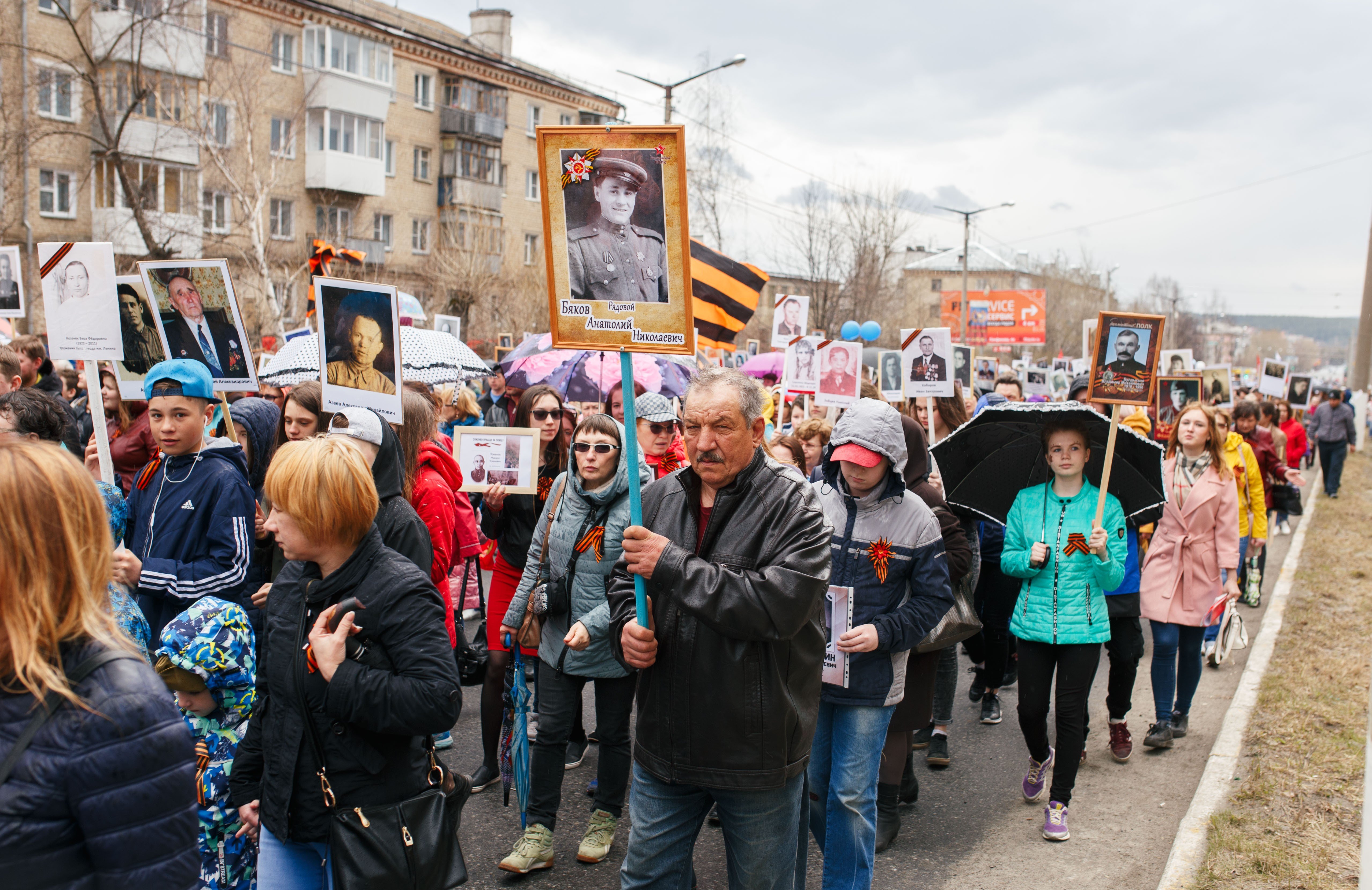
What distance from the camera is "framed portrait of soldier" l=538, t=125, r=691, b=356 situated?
116 inches

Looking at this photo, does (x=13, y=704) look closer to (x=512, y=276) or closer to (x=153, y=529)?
(x=153, y=529)

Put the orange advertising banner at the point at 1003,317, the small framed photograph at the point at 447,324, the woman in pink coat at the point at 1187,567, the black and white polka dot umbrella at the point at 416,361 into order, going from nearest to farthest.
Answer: the woman in pink coat at the point at 1187,567, the black and white polka dot umbrella at the point at 416,361, the small framed photograph at the point at 447,324, the orange advertising banner at the point at 1003,317

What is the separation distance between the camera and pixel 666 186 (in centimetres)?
296

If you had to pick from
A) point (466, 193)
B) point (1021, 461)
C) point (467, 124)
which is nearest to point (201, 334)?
point (1021, 461)

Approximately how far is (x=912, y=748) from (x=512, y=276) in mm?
32008

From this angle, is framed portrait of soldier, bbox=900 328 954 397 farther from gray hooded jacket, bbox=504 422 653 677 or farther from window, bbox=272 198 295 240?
window, bbox=272 198 295 240

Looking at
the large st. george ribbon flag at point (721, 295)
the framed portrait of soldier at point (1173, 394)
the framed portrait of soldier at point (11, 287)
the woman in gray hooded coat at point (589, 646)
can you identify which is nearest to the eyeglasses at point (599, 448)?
the woman in gray hooded coat at point (589, 646)

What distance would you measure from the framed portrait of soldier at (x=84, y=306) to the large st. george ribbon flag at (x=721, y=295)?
16.4ft

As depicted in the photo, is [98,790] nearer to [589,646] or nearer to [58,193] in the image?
[589,646]

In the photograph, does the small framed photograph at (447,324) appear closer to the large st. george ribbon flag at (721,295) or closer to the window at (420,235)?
the large st. george ribbon flag at (721,295)

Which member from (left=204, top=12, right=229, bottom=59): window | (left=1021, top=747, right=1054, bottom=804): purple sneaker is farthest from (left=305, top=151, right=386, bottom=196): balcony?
(left=1021, top=747, right=1054, bottom=804): purple sneaker

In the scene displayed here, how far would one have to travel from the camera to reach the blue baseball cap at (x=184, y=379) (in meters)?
4.09

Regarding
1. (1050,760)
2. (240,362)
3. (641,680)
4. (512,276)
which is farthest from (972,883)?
(512,276)

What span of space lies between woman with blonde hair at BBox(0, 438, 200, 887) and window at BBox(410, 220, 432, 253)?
41.0 m
